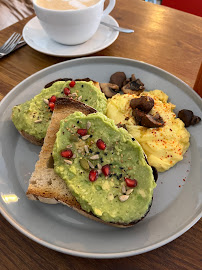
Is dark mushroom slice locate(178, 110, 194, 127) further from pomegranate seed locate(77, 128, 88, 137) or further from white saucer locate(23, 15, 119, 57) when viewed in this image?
white saucer locate(23, 15, 119, 57)

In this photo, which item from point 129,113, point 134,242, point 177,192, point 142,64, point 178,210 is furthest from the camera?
point 142,64

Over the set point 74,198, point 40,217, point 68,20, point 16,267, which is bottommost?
point 16,267

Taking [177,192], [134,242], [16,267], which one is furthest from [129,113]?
[16,267]

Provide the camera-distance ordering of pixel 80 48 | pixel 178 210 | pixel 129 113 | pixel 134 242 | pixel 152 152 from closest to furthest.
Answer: pixel 134 242 < pixel 178 210 < pixel 152 152 < pixel 129 113 < pixel 80 48

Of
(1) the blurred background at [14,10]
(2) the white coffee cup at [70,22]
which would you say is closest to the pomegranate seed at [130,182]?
(2) the white coffee cup at [70,22]

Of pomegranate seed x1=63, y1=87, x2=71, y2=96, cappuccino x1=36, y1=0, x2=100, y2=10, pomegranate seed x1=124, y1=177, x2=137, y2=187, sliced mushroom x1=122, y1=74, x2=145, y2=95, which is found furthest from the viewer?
cappuccino x1=36, y1=0, x2=100, y2=10

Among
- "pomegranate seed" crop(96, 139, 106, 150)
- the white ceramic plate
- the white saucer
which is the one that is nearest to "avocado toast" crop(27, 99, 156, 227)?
"pomegranate seed" crop(96, 139, 106, 150)

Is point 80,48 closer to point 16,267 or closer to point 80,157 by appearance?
point 80,157
